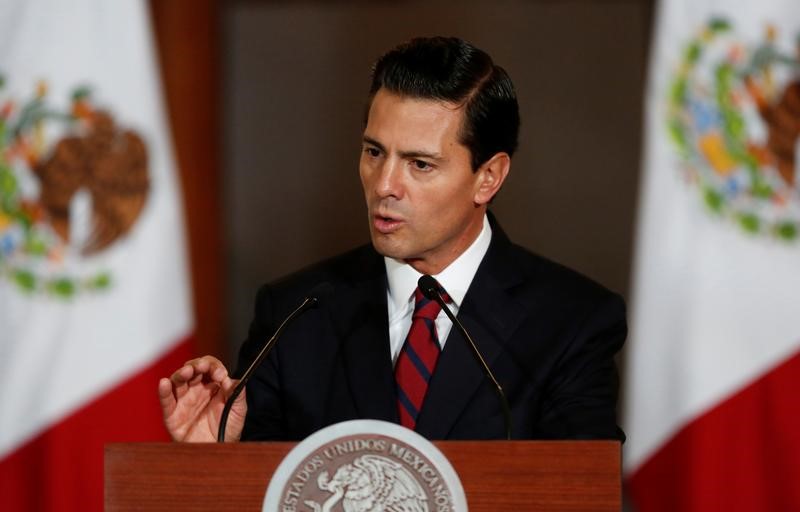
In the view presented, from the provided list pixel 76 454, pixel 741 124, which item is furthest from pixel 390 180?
pixel 76 454

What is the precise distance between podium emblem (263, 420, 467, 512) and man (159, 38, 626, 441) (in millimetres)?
425

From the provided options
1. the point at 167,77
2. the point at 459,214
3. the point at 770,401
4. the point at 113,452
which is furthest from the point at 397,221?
the point at 167,77

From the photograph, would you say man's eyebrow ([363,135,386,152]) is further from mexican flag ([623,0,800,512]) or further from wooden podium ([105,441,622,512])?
mexican flag ([623,0,800,512])

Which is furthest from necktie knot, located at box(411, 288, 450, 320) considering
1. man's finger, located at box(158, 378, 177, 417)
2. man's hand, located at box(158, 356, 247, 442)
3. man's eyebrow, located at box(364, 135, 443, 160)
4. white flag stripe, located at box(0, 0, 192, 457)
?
white flag stripe, located at box(0, 0, 192, 457)

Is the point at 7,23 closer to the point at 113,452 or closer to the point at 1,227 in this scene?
the point at 1,227

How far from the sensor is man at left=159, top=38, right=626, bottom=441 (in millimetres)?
1855

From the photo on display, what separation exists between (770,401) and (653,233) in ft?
1.62

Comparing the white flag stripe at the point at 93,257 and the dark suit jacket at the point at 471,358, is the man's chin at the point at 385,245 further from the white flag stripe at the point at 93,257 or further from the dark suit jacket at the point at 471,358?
the white flag stripe at the point at 93,257

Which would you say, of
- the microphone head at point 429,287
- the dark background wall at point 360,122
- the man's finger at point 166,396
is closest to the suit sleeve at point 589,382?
the microphone head at point 429,287

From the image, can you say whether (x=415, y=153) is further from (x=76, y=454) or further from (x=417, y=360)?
(x=76, y=454)

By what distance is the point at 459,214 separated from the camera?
1978mm

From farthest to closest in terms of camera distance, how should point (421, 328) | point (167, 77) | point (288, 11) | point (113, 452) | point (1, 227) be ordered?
point (288, 11) < point (167, 77) < point (1, 227) < point (421, 328) < point (113, 452)

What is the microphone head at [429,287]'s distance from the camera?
1640 millimetres

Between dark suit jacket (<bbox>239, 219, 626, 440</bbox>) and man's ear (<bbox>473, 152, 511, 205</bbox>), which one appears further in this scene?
man's ear (<bbox>473, 152, 511, 205</bbox>)
